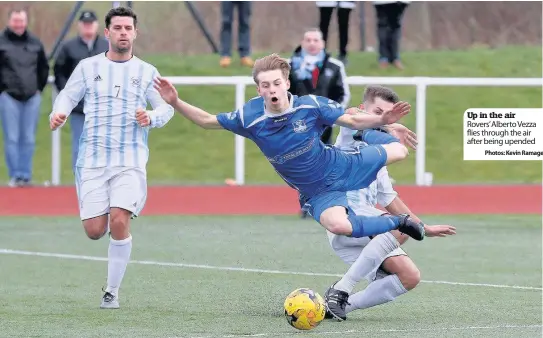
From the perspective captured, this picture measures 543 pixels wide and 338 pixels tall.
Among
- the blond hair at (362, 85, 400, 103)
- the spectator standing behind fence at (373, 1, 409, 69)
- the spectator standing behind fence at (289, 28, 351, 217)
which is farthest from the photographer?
the spectator standing behind fence at (373, 1, 409, 69)

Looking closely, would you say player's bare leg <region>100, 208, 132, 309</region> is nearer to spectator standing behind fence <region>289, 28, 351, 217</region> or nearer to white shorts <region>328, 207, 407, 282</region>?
white shorts <region>328, 207, 407, 282</region>

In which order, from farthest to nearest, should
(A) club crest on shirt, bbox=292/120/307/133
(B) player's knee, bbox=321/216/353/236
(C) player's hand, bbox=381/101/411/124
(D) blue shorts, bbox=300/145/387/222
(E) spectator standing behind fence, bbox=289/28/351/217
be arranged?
(E) spectator standing behind fence, bbox=289/28/351/217 < (D) blue shorts, bbox=300/145/387/222 < (A) club crest on shirt, bbox=292/120/307/133 < (B) player's knee, bbox=321/216/353/236 < (C) player's hand, bbox=381/101/411/124

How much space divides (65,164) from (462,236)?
7151 mm

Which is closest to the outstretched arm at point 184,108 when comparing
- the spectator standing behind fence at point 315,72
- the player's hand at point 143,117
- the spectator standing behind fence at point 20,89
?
the player's hand at point 143,117

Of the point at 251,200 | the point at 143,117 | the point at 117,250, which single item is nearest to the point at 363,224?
the point at 143,117

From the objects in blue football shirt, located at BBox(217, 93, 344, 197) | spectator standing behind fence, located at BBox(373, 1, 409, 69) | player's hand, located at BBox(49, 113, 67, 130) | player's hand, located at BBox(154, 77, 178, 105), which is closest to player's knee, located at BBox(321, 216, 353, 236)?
blue football shirt, located at BBox(217, 93, 344, 197)

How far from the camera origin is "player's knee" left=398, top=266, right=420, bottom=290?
8.88m

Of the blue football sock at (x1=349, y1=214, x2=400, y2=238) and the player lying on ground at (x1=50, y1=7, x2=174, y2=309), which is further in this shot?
the player lying on ground at (x1=50, y1=7, x2=174, y2=309)

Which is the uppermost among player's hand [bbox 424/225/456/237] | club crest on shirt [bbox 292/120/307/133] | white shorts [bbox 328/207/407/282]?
club crest on shirt [bbox 292/120/307/133]

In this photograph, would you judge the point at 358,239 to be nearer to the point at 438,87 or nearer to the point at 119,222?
the point at 119,222

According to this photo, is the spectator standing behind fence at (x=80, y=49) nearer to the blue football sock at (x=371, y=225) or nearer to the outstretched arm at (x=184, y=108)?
the outstretched arm at (x=184, y=108)

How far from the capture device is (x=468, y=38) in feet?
80.1

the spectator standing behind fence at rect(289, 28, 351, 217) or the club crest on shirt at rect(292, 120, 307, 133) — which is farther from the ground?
the spectator standing behind fence at rect(289, 28, 351, 217)

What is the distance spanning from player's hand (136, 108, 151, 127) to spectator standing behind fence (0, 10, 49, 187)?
8039mm
